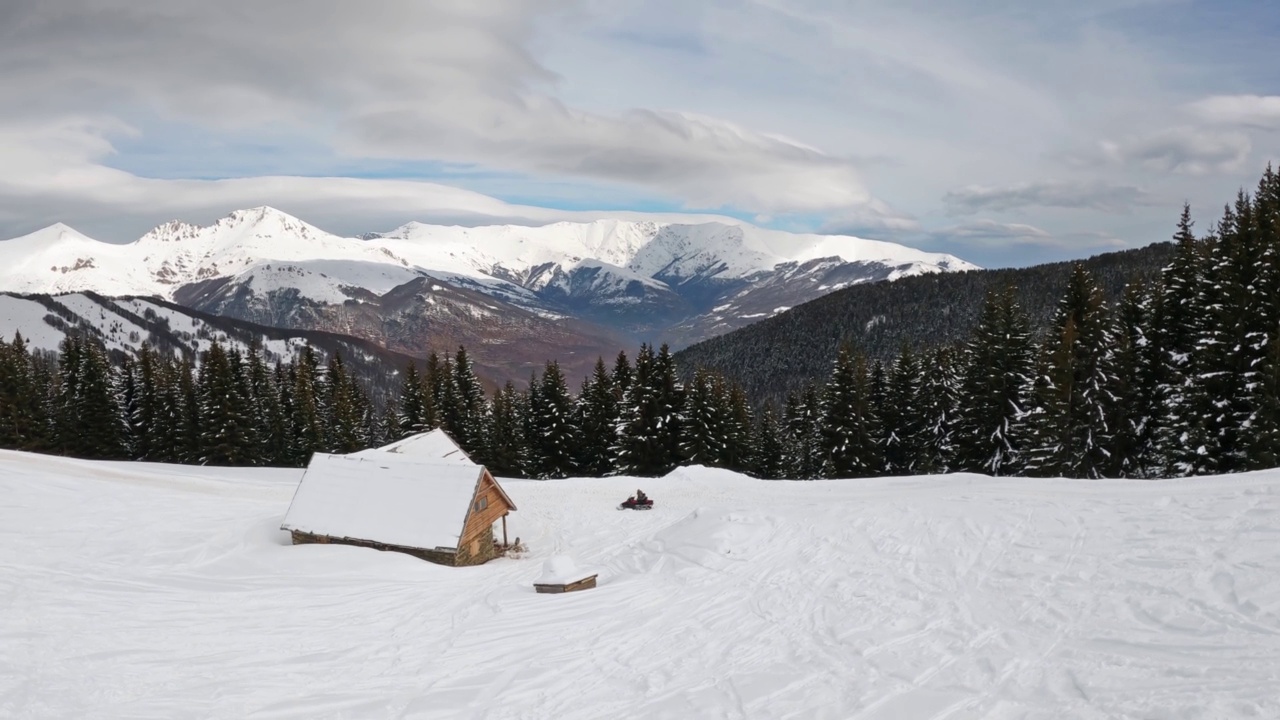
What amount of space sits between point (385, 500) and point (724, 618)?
1810 centimetres

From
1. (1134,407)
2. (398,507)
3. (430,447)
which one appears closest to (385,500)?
(398,507)

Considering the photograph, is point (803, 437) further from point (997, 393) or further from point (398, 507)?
point (398, 507)

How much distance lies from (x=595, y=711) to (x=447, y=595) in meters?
9.80

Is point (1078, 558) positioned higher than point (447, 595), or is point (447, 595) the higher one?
point (1078, 558)

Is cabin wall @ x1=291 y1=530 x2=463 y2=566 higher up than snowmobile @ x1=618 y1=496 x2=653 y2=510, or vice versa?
snowmobile @ x1=618 y1=496 x2=653 y2=510

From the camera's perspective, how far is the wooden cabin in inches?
1078

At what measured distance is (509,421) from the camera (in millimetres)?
60219

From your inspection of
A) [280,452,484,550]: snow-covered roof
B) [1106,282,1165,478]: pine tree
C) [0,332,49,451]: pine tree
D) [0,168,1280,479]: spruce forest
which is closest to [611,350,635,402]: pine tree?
[0,168,1280,479]: spruce forest

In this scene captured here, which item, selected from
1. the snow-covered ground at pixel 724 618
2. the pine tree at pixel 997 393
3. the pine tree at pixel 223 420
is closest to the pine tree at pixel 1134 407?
the pine tree at pixel 997 393

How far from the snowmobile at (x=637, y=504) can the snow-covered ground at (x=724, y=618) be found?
378 inches

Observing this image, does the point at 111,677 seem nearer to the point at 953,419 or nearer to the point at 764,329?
the point at 953,419

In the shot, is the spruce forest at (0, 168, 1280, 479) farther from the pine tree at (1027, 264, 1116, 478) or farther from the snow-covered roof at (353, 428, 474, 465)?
the snow-covered roof at (353, 428, 474, 465)

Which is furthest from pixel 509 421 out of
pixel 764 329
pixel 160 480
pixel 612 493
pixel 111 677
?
pixel 764 329

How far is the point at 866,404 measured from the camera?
4956cm
